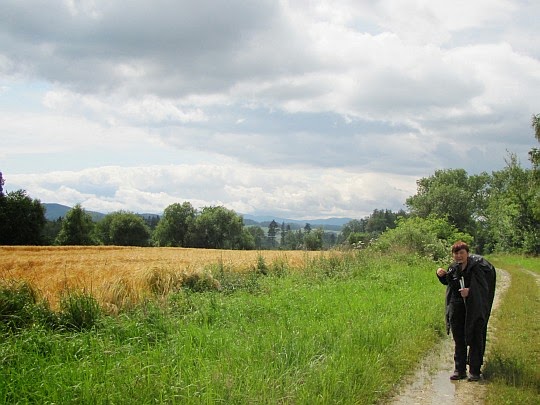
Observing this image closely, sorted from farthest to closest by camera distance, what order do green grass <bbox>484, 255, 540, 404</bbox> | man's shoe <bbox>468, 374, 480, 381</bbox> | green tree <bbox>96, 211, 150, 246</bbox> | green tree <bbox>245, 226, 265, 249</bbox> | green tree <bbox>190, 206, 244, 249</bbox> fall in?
1. green tree <bbox>245, 226, 265, 249</bbox>
2. green tree <bbox>96, 211, 150, 246</bbox>
3. green tree <bbox>190, 206, 244, 249</bbox>
4. man's shoe <bbox>468, 374, 480, 381</bbox>
5. green grass <bbox>484, 255, 540, 404</bbox>

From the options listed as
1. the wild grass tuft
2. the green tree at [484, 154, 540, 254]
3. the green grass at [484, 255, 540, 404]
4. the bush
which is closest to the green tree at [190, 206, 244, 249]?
the green tree at [484, 154, 540, 254]

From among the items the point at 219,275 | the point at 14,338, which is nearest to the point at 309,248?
the point at 219,275

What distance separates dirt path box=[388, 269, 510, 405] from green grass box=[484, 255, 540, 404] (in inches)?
9.6

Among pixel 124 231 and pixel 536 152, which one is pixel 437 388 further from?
pixel 124 231

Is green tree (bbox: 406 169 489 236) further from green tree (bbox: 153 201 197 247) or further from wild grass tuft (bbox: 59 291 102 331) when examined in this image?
wild grass tuft (bbox: 59 291 102 331)

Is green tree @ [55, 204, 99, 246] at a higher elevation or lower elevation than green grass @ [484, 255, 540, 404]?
higher

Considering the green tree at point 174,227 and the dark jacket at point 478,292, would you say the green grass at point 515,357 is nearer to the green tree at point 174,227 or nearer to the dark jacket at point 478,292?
the dark jacket at point 478,292

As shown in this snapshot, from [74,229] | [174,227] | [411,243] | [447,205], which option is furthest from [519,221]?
[74,229]

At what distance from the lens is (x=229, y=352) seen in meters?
7.22

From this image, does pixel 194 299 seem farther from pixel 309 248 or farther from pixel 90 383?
pixel 309 248

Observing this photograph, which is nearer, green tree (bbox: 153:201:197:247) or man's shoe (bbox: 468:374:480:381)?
man's shoe (bbox: 468:374:480:381)

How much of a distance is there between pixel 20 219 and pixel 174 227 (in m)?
35.0

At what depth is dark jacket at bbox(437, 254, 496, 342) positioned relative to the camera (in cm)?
770

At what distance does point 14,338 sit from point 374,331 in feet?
19.7
